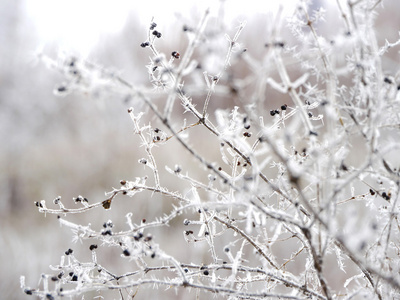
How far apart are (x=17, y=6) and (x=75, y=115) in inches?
123

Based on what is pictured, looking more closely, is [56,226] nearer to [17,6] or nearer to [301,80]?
[301,80]

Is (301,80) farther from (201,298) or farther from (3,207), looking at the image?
(3,207)

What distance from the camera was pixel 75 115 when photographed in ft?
25.4

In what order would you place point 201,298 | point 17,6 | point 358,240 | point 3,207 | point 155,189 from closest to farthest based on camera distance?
1. point 358,240
2. point 155,189
3. point 201,298
4. point 3,207
5. point 17,6

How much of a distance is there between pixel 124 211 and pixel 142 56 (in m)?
4.28

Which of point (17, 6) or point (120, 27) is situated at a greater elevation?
point (17, 6)

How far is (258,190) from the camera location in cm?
69

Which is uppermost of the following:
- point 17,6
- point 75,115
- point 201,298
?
point 17,6

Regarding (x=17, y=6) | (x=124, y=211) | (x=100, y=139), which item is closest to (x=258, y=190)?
(x=124, y=211)

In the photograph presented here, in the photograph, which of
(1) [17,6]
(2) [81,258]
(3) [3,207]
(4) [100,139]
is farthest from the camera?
(1) [17,6]

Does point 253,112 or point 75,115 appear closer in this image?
point 253,112

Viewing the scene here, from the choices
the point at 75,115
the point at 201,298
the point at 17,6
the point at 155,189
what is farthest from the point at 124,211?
the point at 17,6

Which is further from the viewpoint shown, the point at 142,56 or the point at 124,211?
the point at 142,56

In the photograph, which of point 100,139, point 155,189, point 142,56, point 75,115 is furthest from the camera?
point 142,56
